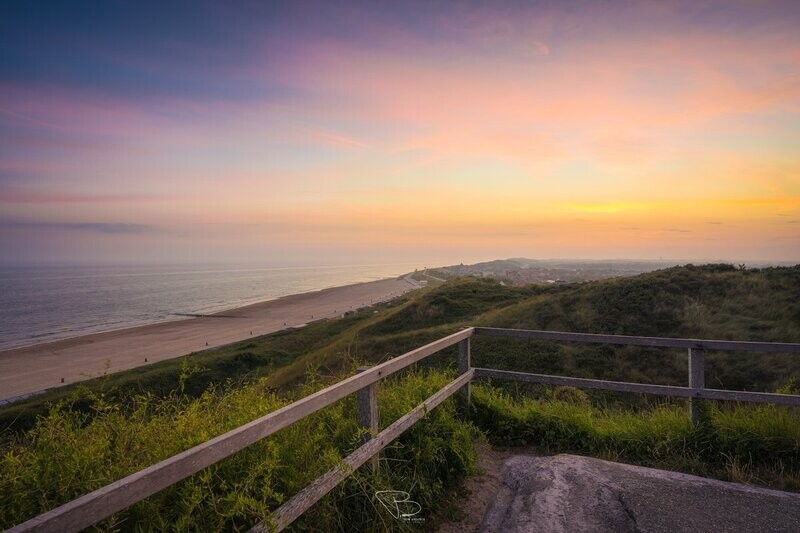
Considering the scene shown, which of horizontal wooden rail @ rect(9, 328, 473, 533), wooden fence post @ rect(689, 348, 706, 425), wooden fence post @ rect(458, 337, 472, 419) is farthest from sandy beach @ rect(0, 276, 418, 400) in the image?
wooden fence post @ rect(689, 348, 706, 425)

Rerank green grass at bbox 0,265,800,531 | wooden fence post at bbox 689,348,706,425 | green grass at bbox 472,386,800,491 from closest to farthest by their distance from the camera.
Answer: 1. green grass at bbox 0,265,800,531
2. green grass at bbox 472,386,800,491
3. wooden fence post at bbox 689,348,706,425

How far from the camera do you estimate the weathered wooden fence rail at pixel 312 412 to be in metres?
1.90

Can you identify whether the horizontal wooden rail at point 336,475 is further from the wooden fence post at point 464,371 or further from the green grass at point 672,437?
the green grass at point 672,437

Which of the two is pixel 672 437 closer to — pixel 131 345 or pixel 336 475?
pixel 336 475

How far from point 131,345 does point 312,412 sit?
52.6 metres

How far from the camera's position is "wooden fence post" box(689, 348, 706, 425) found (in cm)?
543

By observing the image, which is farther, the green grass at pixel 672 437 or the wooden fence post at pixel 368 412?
the green grass at pixel 672 437


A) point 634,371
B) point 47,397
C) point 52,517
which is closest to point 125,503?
point 52,517

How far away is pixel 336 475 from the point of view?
345 cm

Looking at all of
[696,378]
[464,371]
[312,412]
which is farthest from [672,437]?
[312,412]

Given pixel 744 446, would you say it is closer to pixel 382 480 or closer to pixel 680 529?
pixel 680 529

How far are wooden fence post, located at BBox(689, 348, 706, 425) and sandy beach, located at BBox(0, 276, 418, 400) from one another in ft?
80.7

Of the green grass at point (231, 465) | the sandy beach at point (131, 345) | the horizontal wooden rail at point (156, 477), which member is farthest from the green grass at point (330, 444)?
the sandy beach at point (131, 345)

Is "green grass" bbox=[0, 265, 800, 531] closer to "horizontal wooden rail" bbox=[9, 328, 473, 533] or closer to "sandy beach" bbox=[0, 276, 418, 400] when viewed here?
"horizontal wooden rail" bbox=[9, 328, 473, 533]
